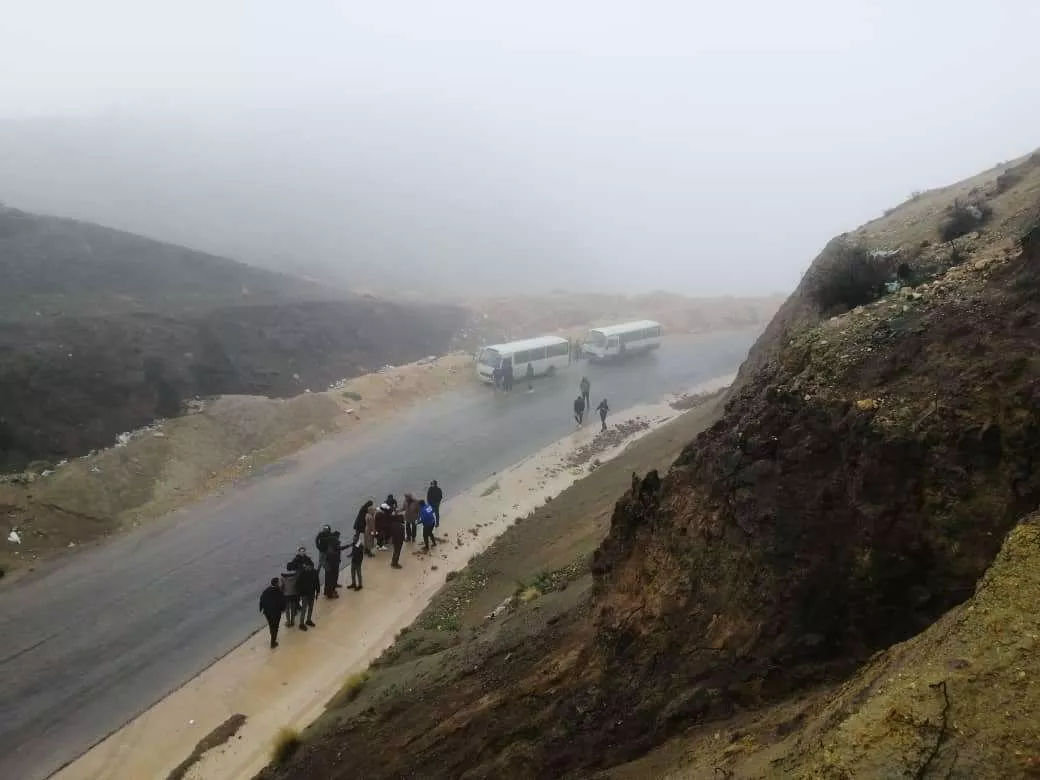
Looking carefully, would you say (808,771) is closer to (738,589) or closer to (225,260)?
(738,589)

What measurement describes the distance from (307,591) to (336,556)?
4.71 ft

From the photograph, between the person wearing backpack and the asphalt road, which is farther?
the person wearing backpack

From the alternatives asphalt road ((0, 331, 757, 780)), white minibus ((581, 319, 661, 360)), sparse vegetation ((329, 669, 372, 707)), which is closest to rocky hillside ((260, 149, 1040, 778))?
sparse vegetation ((329, 669, 372, 707))

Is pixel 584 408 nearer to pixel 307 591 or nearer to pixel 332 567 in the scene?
pixel 332 567

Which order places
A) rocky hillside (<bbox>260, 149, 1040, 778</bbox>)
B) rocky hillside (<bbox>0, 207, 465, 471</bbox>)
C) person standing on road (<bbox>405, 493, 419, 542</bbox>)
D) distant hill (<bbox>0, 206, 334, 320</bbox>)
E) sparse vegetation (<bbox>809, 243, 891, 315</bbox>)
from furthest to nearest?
1. distant hill (<bbox>0, 206, 334, 320</bbox>)
2. rocky hillside (<bbox>0, 207, 465, 471</bbox>)
3. person standing on road (<bbox>405, 493, 419, 542</bbox>)
4. sparse vegetation (<bbox>809, 243, 891, 315</bbox>)
5. rocky hillside (<bbox>260, 149, 1040, 778</bbox>)

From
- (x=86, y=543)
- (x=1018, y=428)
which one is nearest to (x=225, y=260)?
(x=86, y=543)

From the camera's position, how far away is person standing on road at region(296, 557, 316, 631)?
590 inches

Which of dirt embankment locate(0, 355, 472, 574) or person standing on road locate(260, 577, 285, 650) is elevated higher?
dirt embankment locate(0, 355, 472, 574)

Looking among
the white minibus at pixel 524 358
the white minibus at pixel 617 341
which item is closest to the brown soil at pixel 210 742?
the white minibus at pixel 524 358

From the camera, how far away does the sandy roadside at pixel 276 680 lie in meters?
11.7

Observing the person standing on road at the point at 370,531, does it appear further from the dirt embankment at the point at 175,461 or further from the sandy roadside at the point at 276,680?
the dirt embankment at the point at 175,461

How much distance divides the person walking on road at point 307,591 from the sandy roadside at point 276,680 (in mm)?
295

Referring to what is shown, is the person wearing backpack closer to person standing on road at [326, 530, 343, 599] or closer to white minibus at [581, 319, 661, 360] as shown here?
person standing on road at [326, 530, 343, 599]

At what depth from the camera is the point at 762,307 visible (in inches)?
2226
